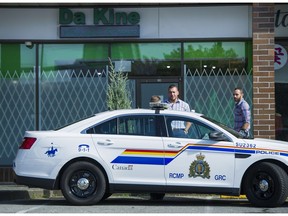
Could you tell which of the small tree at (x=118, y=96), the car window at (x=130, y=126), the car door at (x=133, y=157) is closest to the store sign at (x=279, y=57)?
the small tree at (x=118, y=96)

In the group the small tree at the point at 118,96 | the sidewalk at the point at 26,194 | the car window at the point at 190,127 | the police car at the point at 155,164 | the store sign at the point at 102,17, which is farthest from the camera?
the store sign at the point at 102,17

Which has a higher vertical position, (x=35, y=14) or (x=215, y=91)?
(x=35, y=14)

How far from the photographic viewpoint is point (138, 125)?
9.59 metres

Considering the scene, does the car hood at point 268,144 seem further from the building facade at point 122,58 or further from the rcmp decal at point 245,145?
the building facade at point 122,58

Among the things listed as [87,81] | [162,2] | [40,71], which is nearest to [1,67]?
[40,71]

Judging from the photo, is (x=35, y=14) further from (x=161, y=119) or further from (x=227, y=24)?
(x=161, y=119)

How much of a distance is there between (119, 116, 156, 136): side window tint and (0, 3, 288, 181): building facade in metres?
4.29

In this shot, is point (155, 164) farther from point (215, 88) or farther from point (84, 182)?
point (215, 88)

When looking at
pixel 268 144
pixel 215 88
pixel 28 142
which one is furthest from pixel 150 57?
pixel 268 144

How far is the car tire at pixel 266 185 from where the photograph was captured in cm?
923

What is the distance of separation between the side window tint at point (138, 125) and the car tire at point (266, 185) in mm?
1629

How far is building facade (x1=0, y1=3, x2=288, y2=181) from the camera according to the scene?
1368 centimetres

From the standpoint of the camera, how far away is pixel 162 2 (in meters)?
13.4

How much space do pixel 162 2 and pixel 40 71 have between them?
3.15 meters
